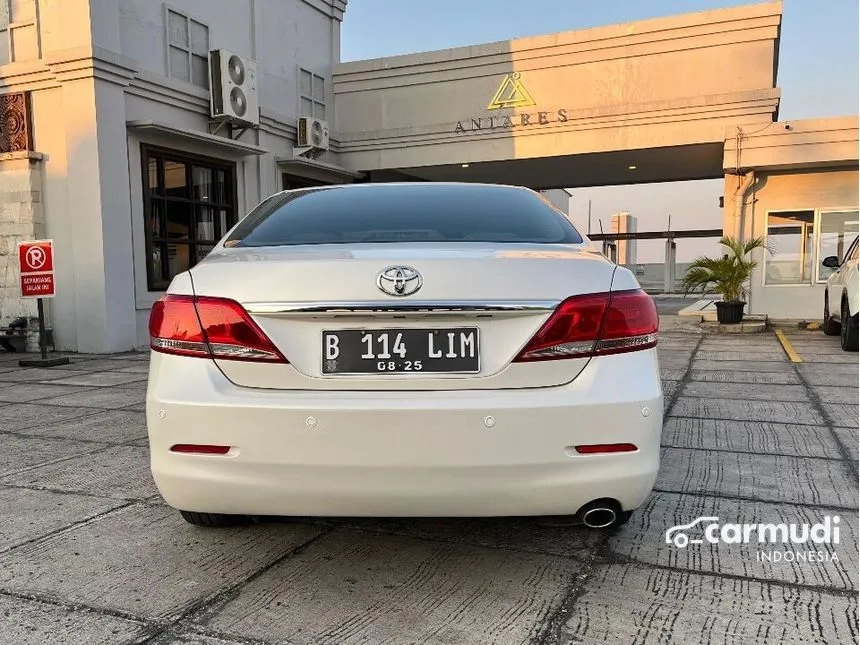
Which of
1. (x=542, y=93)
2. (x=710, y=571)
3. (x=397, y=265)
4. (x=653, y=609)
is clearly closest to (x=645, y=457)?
(x=653, y=609)

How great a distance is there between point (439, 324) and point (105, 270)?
897 centimetres

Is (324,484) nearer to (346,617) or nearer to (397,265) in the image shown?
(346,617)

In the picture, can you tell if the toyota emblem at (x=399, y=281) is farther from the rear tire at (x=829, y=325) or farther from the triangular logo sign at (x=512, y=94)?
the triangular logo sign at (x=512, y=94)

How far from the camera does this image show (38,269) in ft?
28.1

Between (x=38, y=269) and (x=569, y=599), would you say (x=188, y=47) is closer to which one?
(x=38, y=269)

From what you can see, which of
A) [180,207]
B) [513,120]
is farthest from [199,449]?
[513,120]

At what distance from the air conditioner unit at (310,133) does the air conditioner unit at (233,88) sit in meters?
1.66

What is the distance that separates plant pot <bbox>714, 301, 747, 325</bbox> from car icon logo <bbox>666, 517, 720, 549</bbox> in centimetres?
938

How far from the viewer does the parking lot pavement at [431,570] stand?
2113 mm

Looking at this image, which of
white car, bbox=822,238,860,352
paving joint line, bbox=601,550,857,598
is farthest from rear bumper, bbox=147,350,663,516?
white car, bbox=822,238,860,352

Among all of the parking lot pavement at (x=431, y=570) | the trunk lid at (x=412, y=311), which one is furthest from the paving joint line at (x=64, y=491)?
the trunk lid at (x=412, y=311)

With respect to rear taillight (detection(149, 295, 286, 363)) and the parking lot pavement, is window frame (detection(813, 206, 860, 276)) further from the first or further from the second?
rear taillight (detection(149, 295, 286, 363))

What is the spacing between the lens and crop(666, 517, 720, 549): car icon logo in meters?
2.75

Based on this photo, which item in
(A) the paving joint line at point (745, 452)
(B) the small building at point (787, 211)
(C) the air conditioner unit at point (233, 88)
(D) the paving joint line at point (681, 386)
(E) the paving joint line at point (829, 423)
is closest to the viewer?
(E) the paving joint line at point (829, 423)
